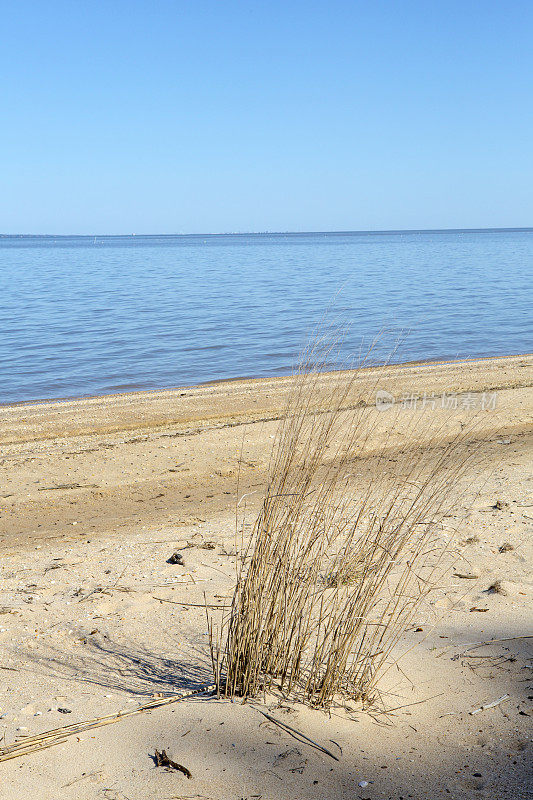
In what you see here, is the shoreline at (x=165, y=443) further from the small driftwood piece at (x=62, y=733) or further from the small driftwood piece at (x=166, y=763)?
the small driftwood piece at (x=166, y=763)

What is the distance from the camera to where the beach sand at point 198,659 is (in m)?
2.40

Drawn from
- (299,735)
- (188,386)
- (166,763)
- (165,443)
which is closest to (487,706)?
(299,735)

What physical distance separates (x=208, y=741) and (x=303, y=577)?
0.70m

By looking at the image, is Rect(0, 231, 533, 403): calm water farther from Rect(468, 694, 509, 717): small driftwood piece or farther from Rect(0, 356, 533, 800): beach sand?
Rect(468, 694, 509, 717): small driftwood piece

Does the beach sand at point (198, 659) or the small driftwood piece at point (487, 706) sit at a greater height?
the small driftwood piece at point (487, 706)

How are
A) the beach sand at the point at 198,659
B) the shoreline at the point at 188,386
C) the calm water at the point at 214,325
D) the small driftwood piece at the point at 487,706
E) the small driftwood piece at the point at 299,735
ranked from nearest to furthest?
the beach sand at the point at 198,659 < the small driftwood piece at the point at 299,735 < the small driftwood piece at the point at 487,706 < the shoreline at the point at 188,386 < the calm water at the point at 214,325

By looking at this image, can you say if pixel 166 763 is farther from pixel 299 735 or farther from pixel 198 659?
pixel 198 659

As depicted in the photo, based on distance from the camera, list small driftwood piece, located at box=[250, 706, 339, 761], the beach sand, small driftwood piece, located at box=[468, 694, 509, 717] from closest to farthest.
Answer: the beach sand
small driftwood piece, located at box=[250, 706, 339, 761]
small driftwood piece, located at box=[468, 694, 509, 717]

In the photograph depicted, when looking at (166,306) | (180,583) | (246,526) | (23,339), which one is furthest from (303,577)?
(166,306)

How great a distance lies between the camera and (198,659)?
3301 mm

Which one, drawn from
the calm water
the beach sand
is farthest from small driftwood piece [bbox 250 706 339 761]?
the calm water

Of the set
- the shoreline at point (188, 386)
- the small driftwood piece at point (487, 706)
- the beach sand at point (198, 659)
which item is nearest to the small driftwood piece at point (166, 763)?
A: the beach sand at point (198, 659)

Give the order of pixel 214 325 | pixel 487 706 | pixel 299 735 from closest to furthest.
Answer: pixel 299 735, pixel 487 706, pixel 214 325

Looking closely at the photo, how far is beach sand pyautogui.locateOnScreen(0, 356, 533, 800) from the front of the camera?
2.40 metres
